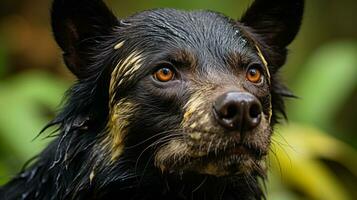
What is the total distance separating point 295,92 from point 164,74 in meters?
5.09

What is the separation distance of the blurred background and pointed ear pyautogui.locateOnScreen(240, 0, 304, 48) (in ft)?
2.49

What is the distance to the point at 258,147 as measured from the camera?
5.12 metres

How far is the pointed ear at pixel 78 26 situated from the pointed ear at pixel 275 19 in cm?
99

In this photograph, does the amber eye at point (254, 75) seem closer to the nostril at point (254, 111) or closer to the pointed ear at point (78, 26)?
the nostril at point (254, 111)

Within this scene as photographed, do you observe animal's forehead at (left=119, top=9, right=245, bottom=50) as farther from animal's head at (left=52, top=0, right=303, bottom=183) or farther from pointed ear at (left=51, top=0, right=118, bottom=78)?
pointed ear at (left=51, top=0, right=118, bottom=78)

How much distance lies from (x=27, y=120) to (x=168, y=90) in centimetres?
378

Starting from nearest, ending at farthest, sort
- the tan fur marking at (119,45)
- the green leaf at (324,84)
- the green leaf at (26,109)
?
the tan fur marking at (119,45) < the green leaf at (26,109) < the green leaf at (324,84)

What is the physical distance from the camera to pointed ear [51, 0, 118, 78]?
5.75 metres

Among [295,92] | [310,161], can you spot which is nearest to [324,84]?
[295,92]

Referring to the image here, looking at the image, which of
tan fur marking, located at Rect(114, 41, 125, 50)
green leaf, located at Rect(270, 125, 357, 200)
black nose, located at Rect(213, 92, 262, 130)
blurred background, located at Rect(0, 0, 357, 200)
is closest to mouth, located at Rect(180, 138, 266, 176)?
black nose, located at Rect(213, 92, 262, 130)

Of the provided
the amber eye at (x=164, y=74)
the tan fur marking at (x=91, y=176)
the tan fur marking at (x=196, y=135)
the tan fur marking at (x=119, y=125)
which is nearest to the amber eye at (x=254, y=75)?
the amber eye at (x=164, y=74)

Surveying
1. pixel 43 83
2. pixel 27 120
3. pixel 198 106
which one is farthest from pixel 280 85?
pixel 43 83

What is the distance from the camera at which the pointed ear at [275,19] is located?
20.2 feet

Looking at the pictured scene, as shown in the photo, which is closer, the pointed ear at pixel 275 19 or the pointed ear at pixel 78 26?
the pointed ear at pixel 78 26
